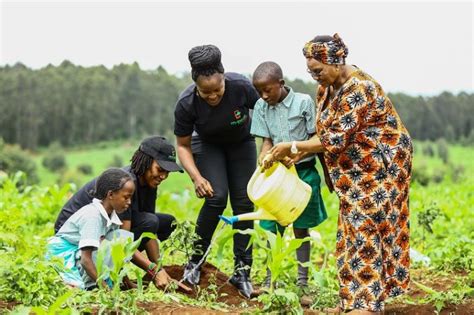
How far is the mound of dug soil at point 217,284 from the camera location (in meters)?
4.90

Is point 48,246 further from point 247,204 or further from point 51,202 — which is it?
point 51,202

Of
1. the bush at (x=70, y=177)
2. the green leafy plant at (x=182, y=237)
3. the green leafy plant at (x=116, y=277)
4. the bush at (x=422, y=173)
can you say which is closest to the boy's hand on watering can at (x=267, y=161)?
the green leafy plant at (x=182, y=237)

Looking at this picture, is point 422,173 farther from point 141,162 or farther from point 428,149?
point 141,162

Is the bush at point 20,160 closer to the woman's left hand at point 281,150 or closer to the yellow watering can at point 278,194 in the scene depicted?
the yellow watering can at point 278,194

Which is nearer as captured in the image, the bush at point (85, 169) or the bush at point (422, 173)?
the bush at point (422, 173)

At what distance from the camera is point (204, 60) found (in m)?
4.55

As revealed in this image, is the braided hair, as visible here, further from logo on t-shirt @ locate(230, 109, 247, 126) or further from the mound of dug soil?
the mound of dug soil

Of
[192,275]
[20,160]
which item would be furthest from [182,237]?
[20,160]

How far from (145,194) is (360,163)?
1.49 m

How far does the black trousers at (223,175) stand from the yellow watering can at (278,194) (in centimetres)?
54

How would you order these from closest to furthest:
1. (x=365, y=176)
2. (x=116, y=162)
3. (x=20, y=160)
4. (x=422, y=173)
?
(x=365, y=176) → (x=422, y=173) → (x=20, y=160) → (x=116, y=162)

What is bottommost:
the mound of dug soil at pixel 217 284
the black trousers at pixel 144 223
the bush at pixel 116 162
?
the bush at pixel 116 162

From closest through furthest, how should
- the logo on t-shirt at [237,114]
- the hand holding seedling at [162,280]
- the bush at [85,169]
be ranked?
the hand holding seedling at [162,280], the logo on t-shirt at [237,114], the bush at [85,169]

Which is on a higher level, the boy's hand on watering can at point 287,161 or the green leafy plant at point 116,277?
the boy's hand on watering can at point 287,161
